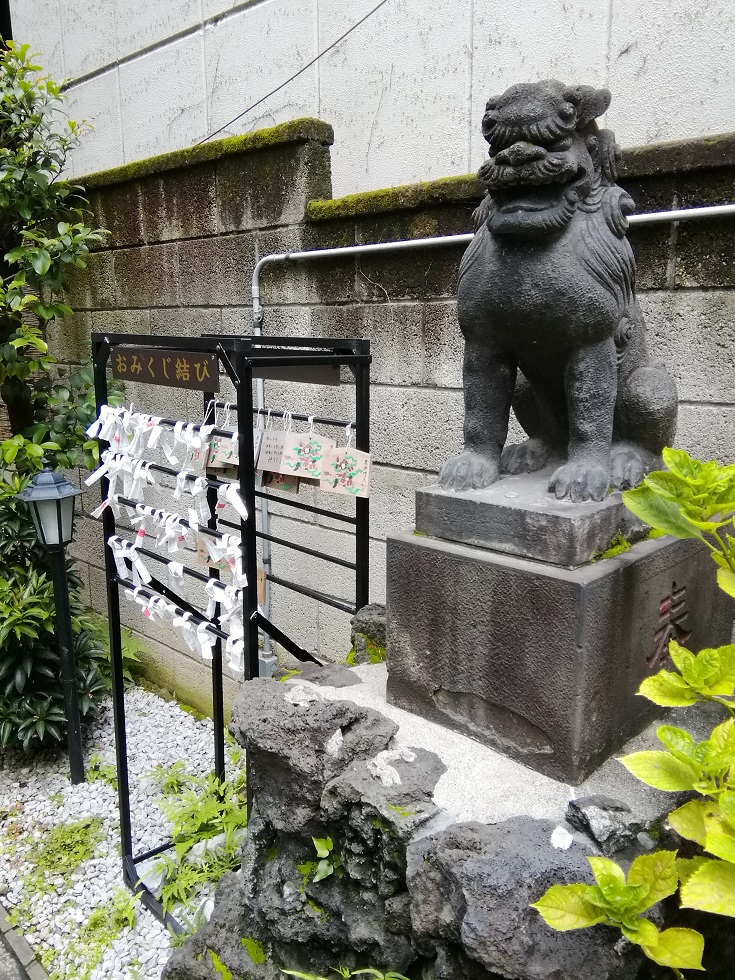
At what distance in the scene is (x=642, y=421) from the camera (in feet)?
7.11

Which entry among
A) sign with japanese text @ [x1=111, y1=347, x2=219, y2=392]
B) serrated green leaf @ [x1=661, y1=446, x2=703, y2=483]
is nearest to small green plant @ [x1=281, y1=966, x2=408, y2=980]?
serrated green leaf @ [x1=661, y1=446, x2=703, y2=483]

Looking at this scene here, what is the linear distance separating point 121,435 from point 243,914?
182 cm

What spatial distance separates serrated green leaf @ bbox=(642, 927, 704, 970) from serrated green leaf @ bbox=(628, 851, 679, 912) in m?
0.06

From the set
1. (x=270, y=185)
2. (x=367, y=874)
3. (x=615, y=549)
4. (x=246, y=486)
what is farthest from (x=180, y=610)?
(x=270, y=185)

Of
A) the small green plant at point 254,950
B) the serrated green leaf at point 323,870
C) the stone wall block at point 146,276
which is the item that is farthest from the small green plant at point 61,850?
the stone wall block at point 146,276

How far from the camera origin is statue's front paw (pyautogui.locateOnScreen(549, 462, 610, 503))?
1.98 m

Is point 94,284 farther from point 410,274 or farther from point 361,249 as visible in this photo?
point 410,274

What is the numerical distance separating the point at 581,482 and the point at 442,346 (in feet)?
5.40

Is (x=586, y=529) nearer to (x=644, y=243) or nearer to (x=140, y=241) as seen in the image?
(x=644, y=243)

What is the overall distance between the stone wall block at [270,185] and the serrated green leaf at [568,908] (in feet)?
11.4

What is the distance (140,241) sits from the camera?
5145mm

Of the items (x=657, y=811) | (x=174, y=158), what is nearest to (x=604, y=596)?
(x=657, y=811)

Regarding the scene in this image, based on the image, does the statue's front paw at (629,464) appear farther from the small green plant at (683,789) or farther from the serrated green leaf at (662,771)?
the serrated green leaf at (662,771)

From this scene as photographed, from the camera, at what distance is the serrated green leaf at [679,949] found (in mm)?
1407
